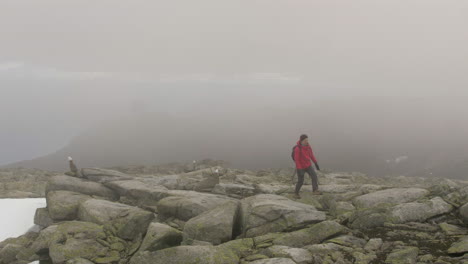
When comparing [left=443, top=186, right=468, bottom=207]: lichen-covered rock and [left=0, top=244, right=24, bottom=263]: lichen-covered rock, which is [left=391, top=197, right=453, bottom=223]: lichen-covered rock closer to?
[left=443, top=186, right=468, bottom=207]: lichen-covered rock

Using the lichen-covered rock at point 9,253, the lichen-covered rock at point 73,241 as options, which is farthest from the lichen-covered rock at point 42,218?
the lichen-covered rock at point 73,241

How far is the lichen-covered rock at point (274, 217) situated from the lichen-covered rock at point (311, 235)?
1.13m

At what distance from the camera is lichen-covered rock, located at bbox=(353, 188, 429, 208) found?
62.2 ft

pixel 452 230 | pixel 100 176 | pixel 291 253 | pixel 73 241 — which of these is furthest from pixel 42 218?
pixel 452 230

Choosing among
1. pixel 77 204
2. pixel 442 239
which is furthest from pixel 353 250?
pixel 77 204

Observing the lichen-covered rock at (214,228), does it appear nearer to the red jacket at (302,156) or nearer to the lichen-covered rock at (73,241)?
the lichen-covered rock at (73,241)

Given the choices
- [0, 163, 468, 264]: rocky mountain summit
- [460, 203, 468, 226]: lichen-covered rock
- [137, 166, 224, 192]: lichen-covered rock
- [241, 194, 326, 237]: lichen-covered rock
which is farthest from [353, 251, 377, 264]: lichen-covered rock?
[137, 166, 224, 192]: lichen-covered rock

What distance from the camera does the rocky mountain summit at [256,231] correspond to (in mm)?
12773

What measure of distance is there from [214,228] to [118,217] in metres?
7.28

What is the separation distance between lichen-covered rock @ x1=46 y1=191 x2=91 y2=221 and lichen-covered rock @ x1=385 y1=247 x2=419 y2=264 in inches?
758

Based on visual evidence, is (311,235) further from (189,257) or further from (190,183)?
(190,183)

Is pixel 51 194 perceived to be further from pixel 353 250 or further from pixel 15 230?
pixel 353 250

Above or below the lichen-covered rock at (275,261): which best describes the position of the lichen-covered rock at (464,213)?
above

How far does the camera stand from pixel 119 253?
15812 millimetres
